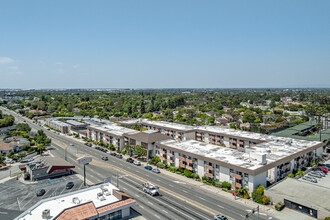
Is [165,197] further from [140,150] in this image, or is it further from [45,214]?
[140,150]

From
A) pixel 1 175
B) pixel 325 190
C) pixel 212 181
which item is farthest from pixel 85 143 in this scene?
pixel 325 190

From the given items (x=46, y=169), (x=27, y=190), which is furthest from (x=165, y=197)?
(x=46, y=169)

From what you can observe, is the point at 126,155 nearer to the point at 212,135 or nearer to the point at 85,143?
the point at 85,143

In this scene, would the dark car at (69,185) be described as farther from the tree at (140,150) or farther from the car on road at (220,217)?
the car on road at (220,217)

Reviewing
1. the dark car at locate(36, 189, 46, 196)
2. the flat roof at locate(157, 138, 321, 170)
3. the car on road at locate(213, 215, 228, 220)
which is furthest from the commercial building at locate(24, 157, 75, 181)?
the car on road at locate(213, 215, 228, 220)

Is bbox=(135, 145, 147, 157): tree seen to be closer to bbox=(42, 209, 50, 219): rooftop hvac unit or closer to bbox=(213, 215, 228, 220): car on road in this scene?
bbox=(213, 215, 228, 220): car on road

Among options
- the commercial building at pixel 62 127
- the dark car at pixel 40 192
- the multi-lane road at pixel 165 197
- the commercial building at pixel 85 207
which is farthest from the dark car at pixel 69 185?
the commercial building at pixel 62 127

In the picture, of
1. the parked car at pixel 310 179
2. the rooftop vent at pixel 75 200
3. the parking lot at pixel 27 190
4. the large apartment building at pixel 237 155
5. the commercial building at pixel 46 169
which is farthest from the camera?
the commercial building at pixel 46 169
